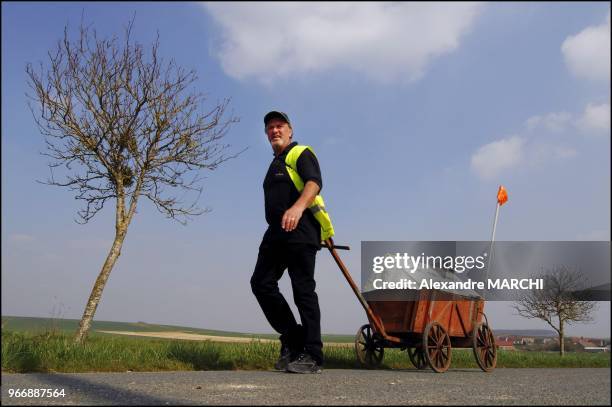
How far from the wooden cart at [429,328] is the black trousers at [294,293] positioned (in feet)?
3.32

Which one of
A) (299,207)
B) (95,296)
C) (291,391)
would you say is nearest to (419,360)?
(299,207)

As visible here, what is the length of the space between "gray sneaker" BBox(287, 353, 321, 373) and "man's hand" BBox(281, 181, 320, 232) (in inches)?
48.9

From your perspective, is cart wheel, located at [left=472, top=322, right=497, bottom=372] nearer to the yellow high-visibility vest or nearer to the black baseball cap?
the yellow high-visibility vest

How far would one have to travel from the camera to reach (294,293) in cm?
549

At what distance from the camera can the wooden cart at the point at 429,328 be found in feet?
22.7

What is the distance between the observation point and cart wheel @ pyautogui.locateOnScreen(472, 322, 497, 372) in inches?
289

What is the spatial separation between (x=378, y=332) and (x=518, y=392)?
3241 millimetres

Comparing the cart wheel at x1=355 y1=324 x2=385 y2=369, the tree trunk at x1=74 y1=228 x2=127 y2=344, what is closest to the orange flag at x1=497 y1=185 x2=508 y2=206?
the cart wheel at x1=355 y1=324 x2=385 y2=369

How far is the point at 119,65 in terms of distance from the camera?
1025cm

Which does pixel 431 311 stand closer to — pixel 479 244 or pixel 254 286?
pixel 254 286

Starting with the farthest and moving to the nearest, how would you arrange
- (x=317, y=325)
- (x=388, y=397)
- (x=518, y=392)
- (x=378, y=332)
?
1. (x=378, y=332)
2. (x=317, y=325)
3. (x=518, y=392)
4. (x=388, y=397)

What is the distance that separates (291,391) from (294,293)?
1677 mm

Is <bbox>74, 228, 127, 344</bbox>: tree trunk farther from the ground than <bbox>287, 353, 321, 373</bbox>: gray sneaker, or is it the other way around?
<bbox>74, 228, 127, 344</bbox>: tree trunk

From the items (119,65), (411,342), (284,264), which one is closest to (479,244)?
(411,342)
